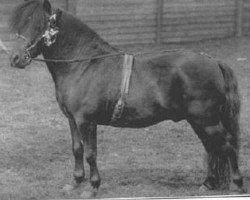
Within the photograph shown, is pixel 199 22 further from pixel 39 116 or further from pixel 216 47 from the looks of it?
pixel 39 116

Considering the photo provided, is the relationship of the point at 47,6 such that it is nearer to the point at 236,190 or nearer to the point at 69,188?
the point at 69,188

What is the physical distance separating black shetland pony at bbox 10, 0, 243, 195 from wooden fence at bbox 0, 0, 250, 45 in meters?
8.39

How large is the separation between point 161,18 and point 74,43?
31.5ft

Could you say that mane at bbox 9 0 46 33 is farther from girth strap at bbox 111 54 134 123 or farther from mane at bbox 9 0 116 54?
girth strap at bbox 111 54 134 123

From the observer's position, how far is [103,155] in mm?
8906

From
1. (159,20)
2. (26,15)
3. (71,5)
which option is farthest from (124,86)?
(159,20)

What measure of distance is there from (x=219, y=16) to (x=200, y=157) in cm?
918

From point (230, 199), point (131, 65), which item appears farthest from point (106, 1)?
point (230, 199)

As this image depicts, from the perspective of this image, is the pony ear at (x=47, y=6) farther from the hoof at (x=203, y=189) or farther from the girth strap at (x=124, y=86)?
the hoof at (x=203, y=189)

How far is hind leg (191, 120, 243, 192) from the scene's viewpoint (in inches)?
281

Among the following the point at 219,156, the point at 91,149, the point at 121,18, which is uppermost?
the point at 91,149

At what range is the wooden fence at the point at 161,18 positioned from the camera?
15.9 m

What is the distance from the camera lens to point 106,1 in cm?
1598

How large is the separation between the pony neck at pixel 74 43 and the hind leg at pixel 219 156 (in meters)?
1.45
